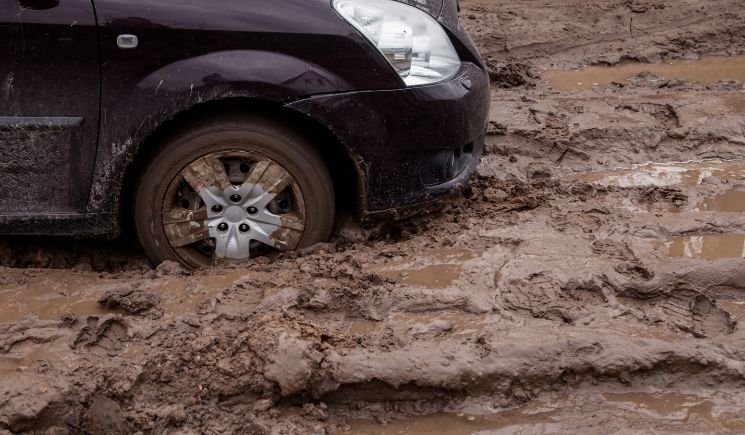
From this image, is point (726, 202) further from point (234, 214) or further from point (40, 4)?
point (40, 4)

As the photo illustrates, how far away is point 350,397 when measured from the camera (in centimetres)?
289

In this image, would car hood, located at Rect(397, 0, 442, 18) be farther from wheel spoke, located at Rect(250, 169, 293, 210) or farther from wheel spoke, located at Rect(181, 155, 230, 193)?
wheel spoke, located at Rect(181, 155, 230, 193)

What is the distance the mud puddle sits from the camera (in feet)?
9.12

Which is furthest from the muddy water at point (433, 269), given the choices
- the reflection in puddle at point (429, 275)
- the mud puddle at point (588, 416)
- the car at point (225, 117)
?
the mud puddle at point (588, 416)

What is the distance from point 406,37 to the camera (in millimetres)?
3480

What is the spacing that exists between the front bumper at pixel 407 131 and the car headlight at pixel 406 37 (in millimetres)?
75

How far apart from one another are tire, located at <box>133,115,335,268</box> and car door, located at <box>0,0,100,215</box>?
0.30 metres

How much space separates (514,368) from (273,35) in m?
1.65

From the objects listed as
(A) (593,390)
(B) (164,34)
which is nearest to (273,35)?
(B) (164,34)

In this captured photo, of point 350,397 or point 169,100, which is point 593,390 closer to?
point 350,397

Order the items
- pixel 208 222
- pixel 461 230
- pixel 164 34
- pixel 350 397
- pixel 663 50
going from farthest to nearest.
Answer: pixel 663 50 < pixel 461 230 < pixel 208 222 < pixel 164 34 < pixel 350 397

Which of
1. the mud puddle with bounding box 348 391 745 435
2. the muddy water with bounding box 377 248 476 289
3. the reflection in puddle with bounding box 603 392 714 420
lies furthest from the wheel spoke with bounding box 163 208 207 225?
the reflection in puddle with bounding box 603 392 714 420

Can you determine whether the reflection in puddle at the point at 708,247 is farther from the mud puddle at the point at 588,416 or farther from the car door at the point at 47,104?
the car door at the point at 47,104

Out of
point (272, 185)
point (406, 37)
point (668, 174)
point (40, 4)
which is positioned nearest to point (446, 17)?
point (406, 37)
